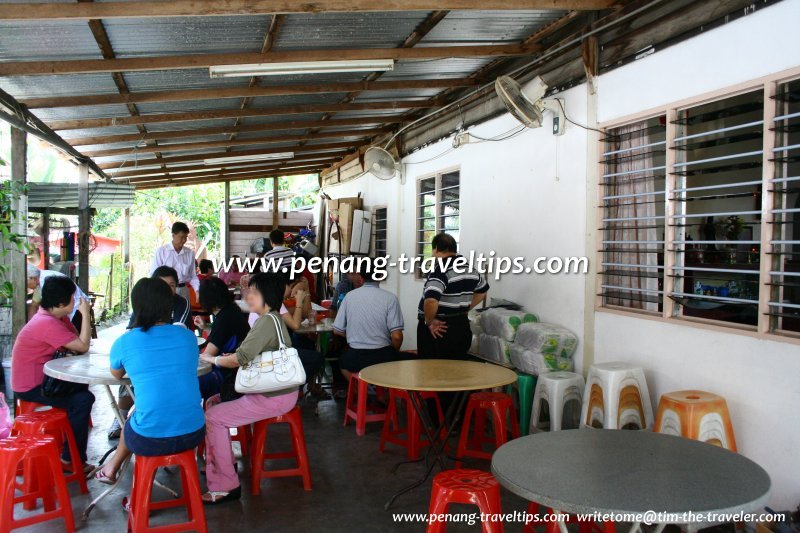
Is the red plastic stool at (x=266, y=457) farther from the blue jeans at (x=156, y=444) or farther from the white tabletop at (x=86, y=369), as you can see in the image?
the blue jeans at (x=156, y=444)

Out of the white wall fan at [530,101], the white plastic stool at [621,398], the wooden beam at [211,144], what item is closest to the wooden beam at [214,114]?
the wooden beam at [211,144]

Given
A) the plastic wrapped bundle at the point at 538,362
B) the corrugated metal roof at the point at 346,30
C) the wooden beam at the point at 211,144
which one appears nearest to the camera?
the corrugated metal roof at the point at 346,30

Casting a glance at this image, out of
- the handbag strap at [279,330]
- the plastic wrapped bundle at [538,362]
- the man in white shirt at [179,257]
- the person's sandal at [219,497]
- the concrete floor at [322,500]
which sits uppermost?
the man in white shirt at [179,257]

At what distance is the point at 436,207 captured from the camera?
7867 millimetres

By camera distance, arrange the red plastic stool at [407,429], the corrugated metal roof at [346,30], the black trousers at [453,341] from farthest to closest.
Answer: the black trousers at [453,341] → the red plastic stool at [407,429] → the corrugated metal roof at [346,30]

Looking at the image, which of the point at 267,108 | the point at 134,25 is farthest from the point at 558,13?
the point at 267,108

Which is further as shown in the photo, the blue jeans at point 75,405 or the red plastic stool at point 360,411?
the red plastic stool at point 360,411

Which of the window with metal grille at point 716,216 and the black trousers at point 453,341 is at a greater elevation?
the window with metal grille at point 716,216

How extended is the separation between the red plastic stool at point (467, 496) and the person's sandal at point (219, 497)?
1680 millimetres

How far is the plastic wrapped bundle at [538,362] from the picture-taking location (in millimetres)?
4906

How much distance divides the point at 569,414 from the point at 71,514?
11.0 ft

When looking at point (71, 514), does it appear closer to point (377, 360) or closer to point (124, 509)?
point (124, 509)

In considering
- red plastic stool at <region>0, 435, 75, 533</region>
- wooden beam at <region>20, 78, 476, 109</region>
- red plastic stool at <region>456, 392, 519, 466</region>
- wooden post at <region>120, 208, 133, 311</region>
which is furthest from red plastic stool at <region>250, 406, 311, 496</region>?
wooden post at <region>120, 208, 133, 311</region>

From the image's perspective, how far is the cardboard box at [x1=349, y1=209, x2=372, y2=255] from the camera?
32.9 feet
